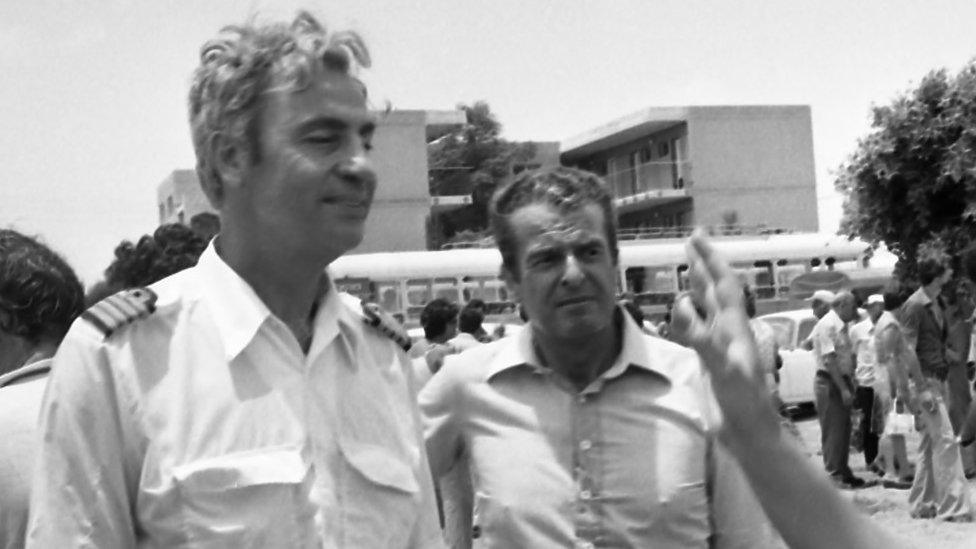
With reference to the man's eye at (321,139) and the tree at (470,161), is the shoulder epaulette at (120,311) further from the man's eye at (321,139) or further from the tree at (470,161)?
the tree at (470,161)

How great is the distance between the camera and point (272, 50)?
2318 mm

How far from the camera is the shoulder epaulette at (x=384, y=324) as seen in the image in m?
2.55

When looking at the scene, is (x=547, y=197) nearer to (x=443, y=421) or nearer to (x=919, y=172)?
(x=443, y=421)

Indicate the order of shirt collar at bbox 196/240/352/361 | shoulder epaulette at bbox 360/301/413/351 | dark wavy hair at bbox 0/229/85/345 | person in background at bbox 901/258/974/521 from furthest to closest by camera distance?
person in background at bbox 901/258/974/521 < dark wavy hair at bbox 0/229/85/345 < shoulder epaulette at bbox 360/301/413/351 < shirt collar at bbox 196/240/352/361

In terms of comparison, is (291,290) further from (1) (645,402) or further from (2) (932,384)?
(2) (932,384)

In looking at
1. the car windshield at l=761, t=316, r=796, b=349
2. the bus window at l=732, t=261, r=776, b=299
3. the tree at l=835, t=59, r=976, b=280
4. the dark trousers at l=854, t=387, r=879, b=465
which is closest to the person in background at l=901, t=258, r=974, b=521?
the dark trousers at l=854, t=387, r=879, b=465

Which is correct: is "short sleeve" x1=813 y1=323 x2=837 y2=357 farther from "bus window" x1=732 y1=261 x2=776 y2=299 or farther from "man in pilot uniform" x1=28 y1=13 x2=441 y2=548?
"bus window" x1=732 y1=261 x2=776 y2=299

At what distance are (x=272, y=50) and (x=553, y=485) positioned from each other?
1.14 meters

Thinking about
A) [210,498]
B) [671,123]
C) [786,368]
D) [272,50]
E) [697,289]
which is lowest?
[786,368]

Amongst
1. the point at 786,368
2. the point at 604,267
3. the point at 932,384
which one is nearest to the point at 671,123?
the point at 786,368

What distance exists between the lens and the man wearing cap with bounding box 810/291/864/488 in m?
12.6

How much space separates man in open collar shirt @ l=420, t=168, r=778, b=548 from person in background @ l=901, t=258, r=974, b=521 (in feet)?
24.8

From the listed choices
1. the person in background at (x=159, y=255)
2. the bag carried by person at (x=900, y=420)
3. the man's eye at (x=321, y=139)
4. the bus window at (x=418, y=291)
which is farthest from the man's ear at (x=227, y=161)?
the bus window at (x=418, y=291)

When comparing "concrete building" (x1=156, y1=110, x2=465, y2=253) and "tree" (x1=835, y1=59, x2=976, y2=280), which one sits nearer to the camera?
"tree" (x1=835, y1=59, x2=976, y2=280)
